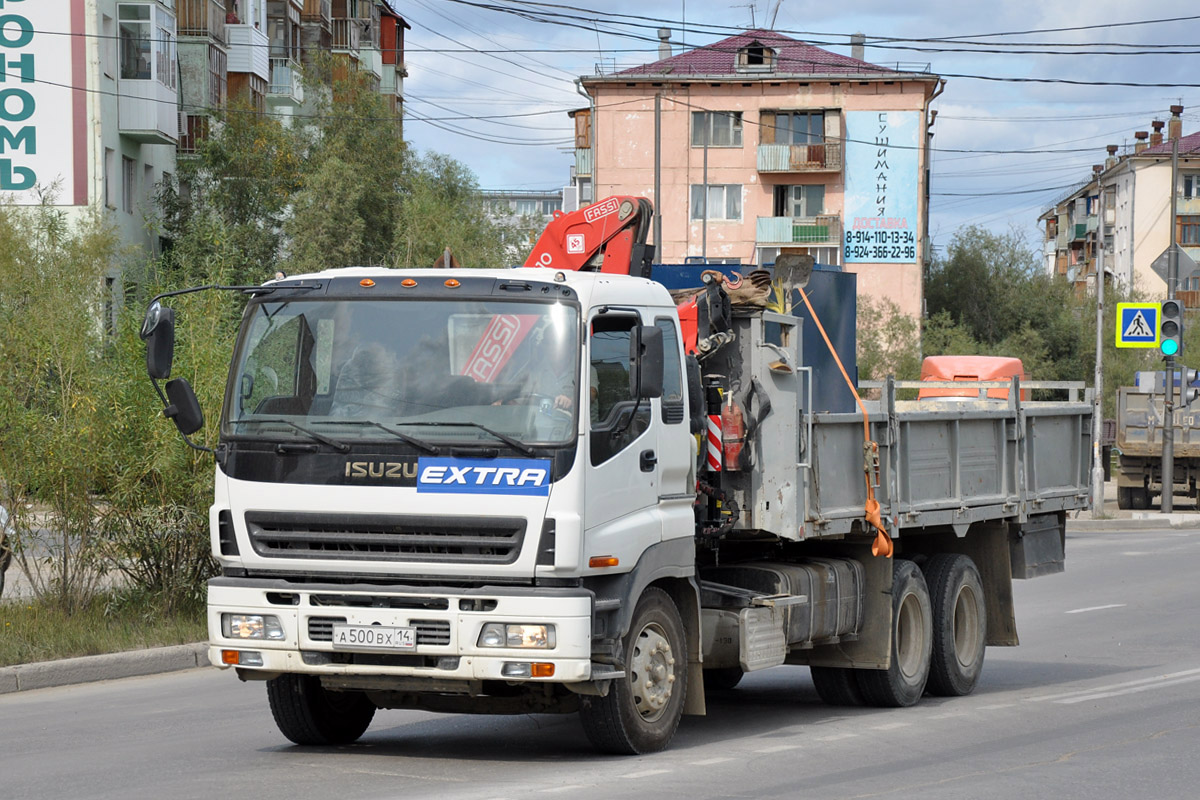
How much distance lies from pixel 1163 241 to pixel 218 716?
9165cm

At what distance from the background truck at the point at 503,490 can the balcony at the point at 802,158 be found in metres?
57.3

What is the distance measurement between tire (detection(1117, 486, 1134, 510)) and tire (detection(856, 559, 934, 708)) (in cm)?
2487

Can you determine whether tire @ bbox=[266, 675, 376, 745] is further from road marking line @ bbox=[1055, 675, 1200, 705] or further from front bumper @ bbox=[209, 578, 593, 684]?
road marking line @ bbox=[1055, 675, 1200, 705]

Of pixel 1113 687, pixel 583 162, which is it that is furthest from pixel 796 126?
pixel 1113 687

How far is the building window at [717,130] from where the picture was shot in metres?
67.2

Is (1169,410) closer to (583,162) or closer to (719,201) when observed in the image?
(719,201)

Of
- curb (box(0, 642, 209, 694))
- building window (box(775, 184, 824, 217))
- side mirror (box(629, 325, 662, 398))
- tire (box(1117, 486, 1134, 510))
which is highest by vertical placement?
building window (box(775, 184, 824, 217))

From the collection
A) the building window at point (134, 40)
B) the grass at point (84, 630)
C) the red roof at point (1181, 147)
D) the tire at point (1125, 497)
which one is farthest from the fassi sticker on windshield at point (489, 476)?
the red roof at point (1181, 147)

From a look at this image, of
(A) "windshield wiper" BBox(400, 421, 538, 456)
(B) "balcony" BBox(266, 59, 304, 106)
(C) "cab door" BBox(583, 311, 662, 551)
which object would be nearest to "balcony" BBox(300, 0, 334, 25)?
(B) "balcony" BBox(266, 59, 304, 106)

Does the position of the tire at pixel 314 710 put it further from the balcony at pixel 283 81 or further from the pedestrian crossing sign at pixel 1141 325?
the balcony at pixel 283 81

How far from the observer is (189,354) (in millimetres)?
13188

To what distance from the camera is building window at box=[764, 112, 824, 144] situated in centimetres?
6669

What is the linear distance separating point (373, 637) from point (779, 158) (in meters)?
60.1

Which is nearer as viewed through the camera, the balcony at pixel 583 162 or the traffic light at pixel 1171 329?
the traffic light at pixel 1171 329
